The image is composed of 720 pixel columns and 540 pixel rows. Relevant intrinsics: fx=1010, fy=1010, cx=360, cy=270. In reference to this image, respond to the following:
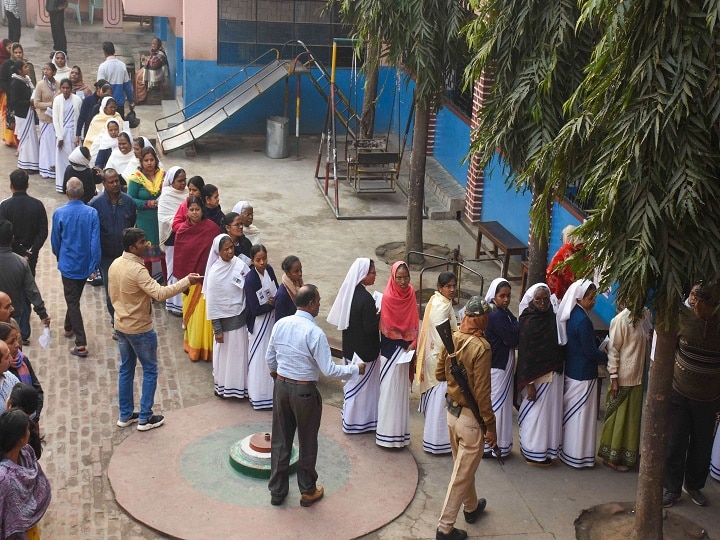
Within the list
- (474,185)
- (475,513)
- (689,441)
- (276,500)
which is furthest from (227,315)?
(474,185)

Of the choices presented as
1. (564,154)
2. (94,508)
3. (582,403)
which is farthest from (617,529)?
A: (94,508)

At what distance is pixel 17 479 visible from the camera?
5.61 m

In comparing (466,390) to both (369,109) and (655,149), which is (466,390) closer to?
(655,149)

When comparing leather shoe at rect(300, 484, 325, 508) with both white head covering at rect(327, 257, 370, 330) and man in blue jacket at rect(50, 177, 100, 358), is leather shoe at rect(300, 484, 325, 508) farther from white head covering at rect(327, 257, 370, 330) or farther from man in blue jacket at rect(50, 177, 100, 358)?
man in blue jacket at rect(50, 177, 100, 358)

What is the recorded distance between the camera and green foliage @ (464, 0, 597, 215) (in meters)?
8.58

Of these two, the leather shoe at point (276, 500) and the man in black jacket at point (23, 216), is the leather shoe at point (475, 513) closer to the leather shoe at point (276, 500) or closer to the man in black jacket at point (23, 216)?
the leather shoe at point (276, 500)

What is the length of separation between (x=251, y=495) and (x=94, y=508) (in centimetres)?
115

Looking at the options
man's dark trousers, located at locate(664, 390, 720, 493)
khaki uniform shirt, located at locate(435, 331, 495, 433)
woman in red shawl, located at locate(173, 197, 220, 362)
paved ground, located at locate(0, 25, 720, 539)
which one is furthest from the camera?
woman in red shawl, located at locate(173, 197, 220, 362)

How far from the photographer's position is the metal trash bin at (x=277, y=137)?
18.0 m

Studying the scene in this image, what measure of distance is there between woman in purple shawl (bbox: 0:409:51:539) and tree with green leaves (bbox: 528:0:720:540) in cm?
353

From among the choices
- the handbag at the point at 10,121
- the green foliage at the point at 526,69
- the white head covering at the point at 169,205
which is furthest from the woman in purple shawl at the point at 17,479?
the handbag at the point at 10,121

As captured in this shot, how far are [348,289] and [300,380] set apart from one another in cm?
114

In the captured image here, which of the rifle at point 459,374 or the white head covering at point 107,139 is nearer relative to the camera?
the rifle at point 459,374

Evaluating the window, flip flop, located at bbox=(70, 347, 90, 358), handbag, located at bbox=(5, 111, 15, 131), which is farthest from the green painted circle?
the window
